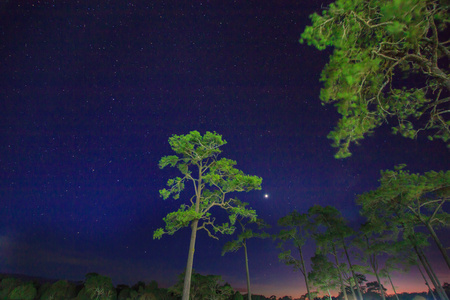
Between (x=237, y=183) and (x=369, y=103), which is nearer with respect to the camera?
(x=369, y=103)

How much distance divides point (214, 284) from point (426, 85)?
26.6 m

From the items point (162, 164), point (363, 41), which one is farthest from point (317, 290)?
point (363, 41)

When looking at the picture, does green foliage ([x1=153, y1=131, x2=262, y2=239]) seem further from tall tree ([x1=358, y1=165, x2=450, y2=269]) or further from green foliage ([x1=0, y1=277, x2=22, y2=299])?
green foliage ([x1=0, y1=277, x2=22, y2=299])

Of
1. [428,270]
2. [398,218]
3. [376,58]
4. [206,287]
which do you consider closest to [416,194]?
[398,218]

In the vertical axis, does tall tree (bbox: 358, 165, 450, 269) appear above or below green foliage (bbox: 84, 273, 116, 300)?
above

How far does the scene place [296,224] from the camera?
22203 mm

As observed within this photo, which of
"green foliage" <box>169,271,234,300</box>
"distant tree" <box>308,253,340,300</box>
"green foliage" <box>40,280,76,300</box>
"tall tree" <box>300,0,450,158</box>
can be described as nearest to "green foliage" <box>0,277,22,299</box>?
"green foliage" <box>40,280,76,300</box>

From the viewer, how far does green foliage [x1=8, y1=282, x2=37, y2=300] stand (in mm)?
17319

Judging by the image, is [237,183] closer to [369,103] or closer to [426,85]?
[369,103]

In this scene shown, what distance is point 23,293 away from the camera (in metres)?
17.7

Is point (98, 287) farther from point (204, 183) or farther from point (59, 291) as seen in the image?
point (204, 183)

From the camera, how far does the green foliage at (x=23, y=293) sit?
682 inches

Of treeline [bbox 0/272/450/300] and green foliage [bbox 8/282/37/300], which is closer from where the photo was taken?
green foliage [bbox 8/282/37/300]

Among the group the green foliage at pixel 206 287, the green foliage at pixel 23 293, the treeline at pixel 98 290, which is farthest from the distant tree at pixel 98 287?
the green foliage at pixel 206 287
